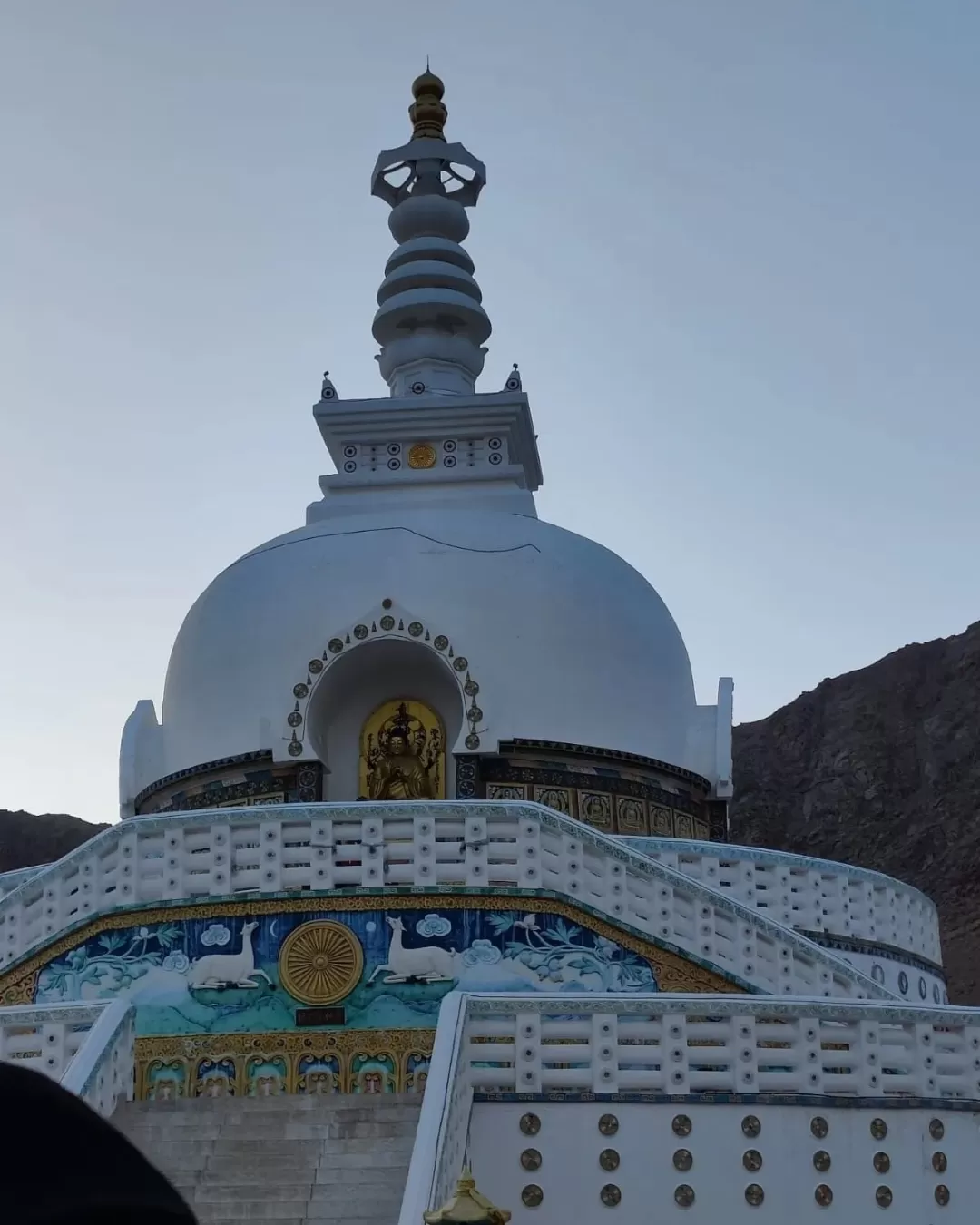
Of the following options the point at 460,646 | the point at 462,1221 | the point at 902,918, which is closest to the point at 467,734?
the point at 460,646

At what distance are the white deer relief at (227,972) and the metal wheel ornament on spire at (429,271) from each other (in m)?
10.3

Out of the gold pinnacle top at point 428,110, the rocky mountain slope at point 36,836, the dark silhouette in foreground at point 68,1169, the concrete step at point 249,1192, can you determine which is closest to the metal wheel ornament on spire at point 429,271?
the gold pinnacle top at point 428,110

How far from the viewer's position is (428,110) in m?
22.0

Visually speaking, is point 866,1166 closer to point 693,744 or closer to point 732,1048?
point 732,1048

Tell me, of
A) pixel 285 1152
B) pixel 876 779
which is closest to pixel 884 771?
pixel 876 779

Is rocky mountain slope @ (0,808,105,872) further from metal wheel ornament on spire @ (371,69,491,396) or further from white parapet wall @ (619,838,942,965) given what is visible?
white parapet wall @ (619,838,942,965)

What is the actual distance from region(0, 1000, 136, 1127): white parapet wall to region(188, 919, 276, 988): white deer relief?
0.77m

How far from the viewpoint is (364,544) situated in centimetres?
1747

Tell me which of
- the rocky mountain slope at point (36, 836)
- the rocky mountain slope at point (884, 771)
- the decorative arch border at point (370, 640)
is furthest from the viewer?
the rocky mountain slope at point (36, 836)

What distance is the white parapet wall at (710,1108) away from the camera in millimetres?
8820

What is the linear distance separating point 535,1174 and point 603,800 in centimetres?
722

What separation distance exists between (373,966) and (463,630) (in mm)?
6243

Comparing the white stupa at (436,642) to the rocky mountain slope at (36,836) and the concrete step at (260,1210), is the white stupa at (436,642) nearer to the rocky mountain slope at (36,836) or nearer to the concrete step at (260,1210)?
the concrete step at (260,1210)

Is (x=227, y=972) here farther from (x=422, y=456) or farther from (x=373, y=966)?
(x=422, y=456)
